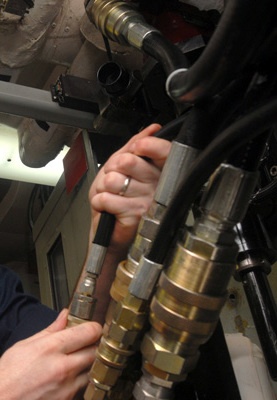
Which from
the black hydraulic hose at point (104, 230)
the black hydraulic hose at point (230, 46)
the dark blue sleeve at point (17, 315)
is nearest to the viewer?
the black hydraulic hose at point (230, 46)

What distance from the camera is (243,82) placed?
0.38 metres

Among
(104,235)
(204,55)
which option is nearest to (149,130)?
(104,235)

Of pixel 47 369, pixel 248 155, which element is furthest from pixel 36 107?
pixel 248 155

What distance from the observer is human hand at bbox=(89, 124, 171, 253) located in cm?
59

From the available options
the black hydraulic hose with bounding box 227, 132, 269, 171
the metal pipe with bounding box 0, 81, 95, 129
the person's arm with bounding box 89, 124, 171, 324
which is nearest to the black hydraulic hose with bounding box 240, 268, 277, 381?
the person's arm with bounding box 89, 124, 171, 324

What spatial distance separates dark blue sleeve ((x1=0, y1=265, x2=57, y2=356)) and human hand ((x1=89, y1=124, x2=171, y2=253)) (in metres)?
0.41

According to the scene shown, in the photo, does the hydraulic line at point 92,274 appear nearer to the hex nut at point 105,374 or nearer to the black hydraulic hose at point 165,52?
the hex nut at point 105,374

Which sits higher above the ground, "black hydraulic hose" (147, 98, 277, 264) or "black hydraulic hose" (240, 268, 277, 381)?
"black hydraulic hose" (147, 98, 277, 264)

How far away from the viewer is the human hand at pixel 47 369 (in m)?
0.60

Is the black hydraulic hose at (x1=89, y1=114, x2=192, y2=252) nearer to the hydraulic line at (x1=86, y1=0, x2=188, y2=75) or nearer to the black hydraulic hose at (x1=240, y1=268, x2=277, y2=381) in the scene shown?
the hydraulic line at (x1=86, y1=0, x2=188, y2=75)

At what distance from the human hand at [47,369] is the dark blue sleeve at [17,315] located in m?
0.29

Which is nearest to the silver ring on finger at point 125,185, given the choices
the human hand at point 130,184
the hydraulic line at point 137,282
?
the human hand at point 130,184

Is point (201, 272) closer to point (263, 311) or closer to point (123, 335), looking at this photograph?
point (123, 335)

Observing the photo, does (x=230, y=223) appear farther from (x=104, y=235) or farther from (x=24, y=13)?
(x=24, y=13)
